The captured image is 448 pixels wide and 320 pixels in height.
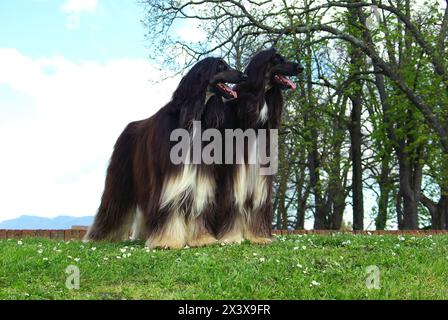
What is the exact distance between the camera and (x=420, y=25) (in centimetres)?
2333

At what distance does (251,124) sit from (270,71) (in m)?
0.91

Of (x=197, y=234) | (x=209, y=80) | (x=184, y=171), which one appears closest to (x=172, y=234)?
(x=197, y=234)

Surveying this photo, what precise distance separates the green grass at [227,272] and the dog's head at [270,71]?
260 cm

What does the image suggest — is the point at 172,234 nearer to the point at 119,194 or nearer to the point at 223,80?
the point at 119,194

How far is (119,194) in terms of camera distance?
10914 mm

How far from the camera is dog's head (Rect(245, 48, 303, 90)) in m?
9.79

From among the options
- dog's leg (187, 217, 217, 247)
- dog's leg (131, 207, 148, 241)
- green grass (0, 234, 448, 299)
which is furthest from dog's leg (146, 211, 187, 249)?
dog's leg (131, 207, 148, 241)

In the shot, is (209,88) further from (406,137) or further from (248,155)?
(406,137)

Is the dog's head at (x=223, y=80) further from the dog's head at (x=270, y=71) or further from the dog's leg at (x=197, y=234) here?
the dog's leg at (x=197, y=234)

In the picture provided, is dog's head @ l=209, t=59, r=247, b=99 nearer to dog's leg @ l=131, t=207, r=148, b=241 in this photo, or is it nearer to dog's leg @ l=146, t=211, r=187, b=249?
dog's leg @ l=146, t=211, r=187, b=249

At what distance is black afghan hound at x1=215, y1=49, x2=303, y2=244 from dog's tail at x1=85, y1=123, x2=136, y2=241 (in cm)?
193
